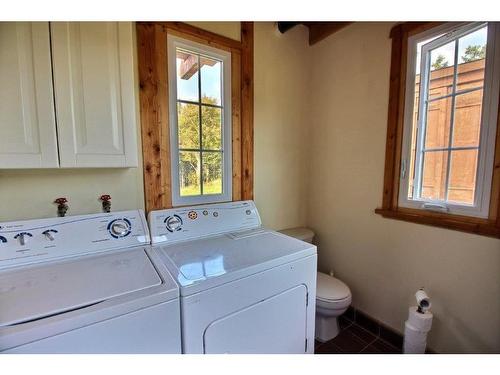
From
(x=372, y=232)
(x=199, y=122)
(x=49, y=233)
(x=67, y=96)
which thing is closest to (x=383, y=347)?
(x=372, y=232)

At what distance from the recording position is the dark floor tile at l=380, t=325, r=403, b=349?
167 cm

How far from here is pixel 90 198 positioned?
134 cm

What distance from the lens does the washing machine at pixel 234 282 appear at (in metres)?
0.93

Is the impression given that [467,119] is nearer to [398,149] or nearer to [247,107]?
[398,149]

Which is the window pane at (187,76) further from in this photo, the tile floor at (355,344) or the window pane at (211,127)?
the tile floor at (355,344)

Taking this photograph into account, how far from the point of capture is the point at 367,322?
1865mm

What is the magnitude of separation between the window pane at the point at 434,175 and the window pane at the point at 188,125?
5.21 feet

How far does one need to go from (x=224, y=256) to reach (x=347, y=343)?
1324 mm

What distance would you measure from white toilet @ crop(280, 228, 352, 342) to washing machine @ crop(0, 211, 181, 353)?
1151mm

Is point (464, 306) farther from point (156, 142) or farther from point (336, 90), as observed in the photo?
point (156, 142)

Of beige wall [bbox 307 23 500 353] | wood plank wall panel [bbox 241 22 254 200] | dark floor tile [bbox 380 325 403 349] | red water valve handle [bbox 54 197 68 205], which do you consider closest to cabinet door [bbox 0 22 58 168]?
red water valve handle [bbox 54 197 68 205]

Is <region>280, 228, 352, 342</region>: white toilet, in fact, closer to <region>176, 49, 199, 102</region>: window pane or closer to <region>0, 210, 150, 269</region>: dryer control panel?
<region>0, 210, 150, 269</region>: dryer control panel
